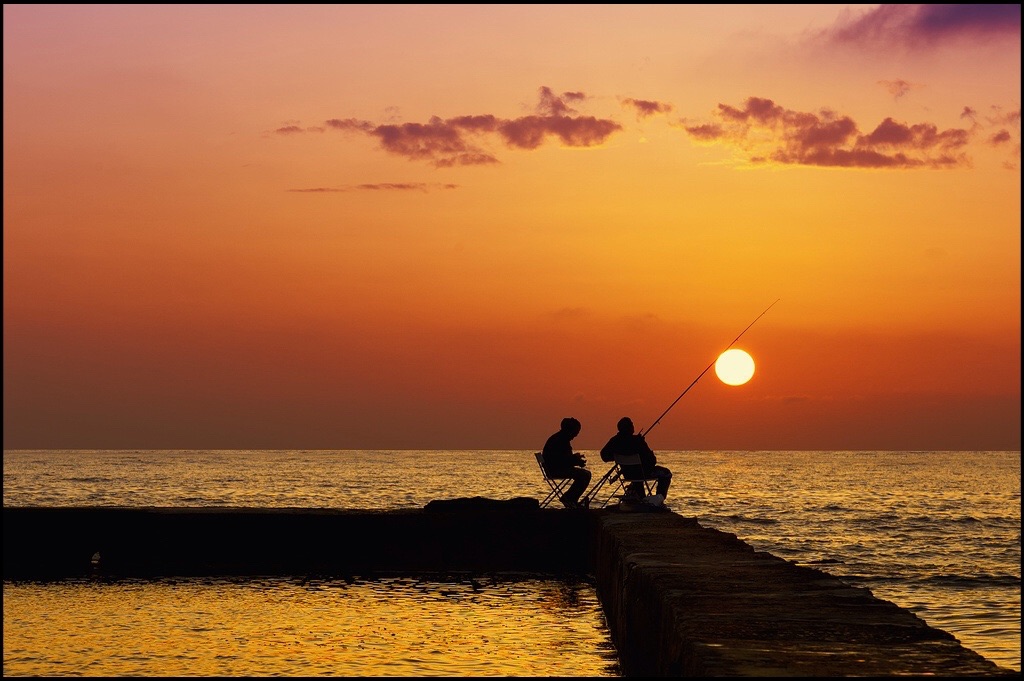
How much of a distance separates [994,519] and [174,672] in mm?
40932

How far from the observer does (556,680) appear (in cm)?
798

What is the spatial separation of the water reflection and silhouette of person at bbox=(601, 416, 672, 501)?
1.63m

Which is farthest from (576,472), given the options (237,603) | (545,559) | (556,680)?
(556,680)

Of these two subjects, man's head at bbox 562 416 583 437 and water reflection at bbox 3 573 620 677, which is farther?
man's head at bbox 562 416 583 437

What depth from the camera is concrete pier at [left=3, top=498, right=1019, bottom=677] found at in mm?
5258

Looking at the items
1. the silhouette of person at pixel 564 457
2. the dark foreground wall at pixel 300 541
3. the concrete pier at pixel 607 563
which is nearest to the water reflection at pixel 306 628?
the concrete pier at pixel 607 563

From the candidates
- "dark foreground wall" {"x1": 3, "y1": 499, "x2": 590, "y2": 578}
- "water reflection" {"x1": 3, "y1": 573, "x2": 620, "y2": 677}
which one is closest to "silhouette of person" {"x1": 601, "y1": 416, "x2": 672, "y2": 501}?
"dark foreground wall" {"x1": 3, "y1": 499, "x2": 590, "y2": 578}

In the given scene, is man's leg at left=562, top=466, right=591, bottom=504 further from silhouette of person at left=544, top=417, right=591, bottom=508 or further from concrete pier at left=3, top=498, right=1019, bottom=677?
concrete pier at left=3, top=498, right=1019, bottom=677

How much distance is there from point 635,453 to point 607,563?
3.14m

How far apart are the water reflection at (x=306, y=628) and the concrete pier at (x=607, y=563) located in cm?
58

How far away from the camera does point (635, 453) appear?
14.5 m

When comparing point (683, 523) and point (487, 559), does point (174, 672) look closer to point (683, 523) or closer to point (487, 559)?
point (683, 523)

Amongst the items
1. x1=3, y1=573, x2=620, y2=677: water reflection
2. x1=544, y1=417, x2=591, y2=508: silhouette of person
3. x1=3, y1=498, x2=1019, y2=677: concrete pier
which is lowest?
x1=3, y1=573, x2=620, y2=677: water reflection

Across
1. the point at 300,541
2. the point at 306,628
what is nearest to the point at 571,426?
the point at 300,541
